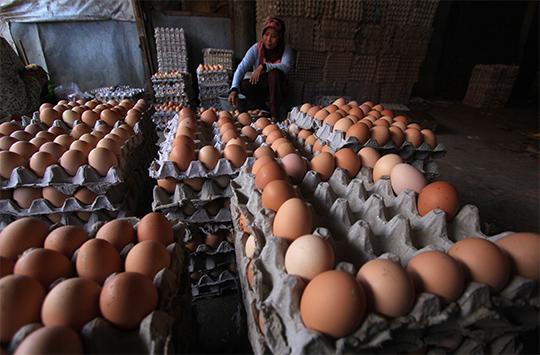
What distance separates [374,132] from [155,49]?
508 centimetres

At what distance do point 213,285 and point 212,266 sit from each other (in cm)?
11

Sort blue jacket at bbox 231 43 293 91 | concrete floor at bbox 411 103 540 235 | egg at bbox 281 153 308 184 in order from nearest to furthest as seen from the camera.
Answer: egg at bbox 281 153 308 184, concrete floor at bbox 411 103 540 235, blue jacket at bbox 231 43 293 91

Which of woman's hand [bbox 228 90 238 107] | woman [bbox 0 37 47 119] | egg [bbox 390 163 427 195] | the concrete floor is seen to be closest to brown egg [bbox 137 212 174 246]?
egg [bbox 390 163 427 195]

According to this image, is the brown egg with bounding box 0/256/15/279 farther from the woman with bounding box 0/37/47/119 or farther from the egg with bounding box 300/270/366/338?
the woman with bounding box 0/37/47/119

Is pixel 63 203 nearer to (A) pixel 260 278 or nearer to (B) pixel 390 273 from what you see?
(A) pixel 260 278

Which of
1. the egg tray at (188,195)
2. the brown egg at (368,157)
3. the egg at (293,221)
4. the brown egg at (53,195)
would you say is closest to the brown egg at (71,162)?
the brown egg at (53,195)

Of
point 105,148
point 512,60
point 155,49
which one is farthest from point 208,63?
point 512,60

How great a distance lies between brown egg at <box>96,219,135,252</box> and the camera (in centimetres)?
94

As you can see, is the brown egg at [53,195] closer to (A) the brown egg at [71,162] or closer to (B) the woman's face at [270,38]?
(A) the brown egg at [71,162]

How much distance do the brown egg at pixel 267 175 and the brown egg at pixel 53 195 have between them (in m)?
1.01

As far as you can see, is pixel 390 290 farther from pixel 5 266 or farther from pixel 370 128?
pixel 370 128

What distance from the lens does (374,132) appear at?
1.72 meters

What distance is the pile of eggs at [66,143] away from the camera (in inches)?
56.9

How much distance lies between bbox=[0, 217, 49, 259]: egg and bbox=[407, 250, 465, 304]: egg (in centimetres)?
112
